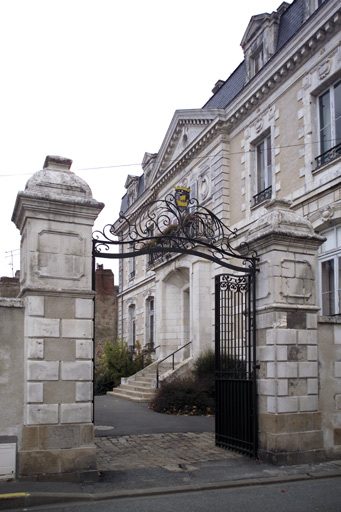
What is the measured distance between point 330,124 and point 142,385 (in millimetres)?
10281

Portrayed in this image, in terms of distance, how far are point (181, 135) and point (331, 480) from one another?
1545cm

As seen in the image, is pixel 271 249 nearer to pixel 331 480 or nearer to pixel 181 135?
pixel 331 480

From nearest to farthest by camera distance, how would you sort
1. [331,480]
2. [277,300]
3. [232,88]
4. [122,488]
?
[122,488] → [331,480] → [277,300] → [232,88]

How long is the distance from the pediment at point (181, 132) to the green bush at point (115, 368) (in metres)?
7.41

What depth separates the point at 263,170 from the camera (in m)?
16.1

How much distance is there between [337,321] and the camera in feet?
29.0

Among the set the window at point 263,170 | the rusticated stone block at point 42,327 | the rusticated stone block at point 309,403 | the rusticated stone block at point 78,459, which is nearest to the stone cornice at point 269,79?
the window at point 263,170

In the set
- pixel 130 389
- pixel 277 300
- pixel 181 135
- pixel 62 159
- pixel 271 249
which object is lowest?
pixel 130 389

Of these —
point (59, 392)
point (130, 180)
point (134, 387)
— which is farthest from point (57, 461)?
point (130, 180)

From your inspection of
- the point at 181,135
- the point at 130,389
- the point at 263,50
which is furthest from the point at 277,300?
the point at 181,135

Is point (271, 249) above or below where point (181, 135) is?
below

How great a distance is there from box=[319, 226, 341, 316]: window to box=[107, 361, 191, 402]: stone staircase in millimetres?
5946

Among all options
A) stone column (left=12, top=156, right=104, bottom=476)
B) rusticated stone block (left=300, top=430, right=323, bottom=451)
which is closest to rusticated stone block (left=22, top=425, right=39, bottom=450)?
stone column (left=12, top=156, right=104, bottom=476)

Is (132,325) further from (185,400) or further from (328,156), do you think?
(328,156)
